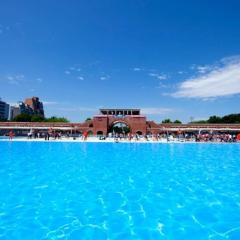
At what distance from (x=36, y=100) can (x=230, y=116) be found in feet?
285

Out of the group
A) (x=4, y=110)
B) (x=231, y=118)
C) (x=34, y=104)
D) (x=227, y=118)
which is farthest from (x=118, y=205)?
(x=34, y=104)

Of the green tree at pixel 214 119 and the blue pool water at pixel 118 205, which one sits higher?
the green tree at pixel 214 119

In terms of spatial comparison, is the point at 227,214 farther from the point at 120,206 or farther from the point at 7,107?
the point at 7,107

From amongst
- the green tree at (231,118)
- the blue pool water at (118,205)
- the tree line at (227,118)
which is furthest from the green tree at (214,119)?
the blue pool water at (118,205)

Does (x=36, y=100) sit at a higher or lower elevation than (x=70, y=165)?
higher

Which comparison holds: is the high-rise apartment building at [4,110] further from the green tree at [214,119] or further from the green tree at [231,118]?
the green tree at [231,118]

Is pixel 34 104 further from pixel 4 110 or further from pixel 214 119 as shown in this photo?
pixel 214 119

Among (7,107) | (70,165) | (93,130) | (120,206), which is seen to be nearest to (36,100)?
(7,107)

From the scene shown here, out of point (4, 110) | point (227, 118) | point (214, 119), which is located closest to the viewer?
point (227, 118)

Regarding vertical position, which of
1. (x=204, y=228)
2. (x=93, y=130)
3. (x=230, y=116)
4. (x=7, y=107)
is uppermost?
(x=7, y=107)

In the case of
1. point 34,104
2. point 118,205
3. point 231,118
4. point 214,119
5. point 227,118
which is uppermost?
point 34,104

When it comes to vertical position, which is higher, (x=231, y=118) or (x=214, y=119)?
(x=214, y=119)

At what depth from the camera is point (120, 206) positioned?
8.09 m

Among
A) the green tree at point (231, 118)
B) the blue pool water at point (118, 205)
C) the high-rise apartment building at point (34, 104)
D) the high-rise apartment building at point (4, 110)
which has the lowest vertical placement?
the blue pool water at point (118, 205)
